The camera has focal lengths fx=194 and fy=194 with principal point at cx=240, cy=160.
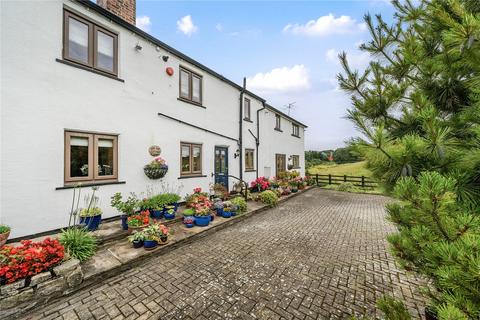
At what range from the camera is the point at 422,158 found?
63.2 inches

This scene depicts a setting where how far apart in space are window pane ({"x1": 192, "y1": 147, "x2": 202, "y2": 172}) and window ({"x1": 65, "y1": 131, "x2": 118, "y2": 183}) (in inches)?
129

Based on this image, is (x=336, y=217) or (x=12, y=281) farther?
(x=336, y=217)

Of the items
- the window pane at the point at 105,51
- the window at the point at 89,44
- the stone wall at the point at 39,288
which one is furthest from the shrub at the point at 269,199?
the window pane at the point at 105,51

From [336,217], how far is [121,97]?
913 centimetres

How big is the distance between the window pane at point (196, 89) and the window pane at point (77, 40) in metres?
3.99

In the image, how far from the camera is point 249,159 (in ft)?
41.3

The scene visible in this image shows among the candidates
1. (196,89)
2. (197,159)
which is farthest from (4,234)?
(196,89)

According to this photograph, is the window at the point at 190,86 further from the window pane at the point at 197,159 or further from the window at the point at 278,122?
the window at the point at 278,122

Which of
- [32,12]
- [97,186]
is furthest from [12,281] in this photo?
[32,12]

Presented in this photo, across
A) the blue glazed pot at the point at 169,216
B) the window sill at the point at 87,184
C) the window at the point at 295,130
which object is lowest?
the blue glazed pot at the point at 169,216

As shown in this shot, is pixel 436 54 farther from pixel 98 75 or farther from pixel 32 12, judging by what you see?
pixel 32 12

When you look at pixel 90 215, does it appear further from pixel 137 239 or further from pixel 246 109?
pixel 246 109

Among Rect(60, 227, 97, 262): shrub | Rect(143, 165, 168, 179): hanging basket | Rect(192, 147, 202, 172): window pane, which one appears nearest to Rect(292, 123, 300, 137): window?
Rect(192, 147, 202, 172): window pane

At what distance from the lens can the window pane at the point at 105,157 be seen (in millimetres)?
5855
